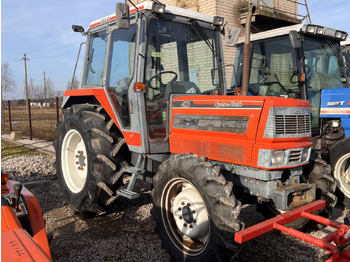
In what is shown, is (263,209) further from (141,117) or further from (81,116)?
(81,116)

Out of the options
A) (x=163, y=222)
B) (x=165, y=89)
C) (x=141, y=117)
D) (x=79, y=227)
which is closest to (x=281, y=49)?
(x=165, y=89)

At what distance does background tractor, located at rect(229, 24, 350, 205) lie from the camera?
16.6 ft

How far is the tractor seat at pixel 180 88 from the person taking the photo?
3.93 meters

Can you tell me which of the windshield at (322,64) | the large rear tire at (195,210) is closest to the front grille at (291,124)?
the large rear tire at (195,210)

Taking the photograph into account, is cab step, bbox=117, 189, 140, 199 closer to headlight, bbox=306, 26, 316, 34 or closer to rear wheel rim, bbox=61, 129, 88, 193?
rear wheel rim, bbox=61, 129, 88, 193

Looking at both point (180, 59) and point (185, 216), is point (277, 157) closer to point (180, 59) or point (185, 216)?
point (185, 216)

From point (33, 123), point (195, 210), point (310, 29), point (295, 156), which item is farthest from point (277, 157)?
point (33, 123)

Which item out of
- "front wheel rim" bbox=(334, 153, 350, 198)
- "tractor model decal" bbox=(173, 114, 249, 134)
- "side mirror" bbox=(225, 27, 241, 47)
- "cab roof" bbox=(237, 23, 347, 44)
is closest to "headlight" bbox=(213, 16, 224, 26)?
"side mirror" bbox=(225, 27, 241, 47)

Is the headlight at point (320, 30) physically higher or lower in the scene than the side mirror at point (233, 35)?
higher

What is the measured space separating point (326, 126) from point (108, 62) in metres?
3.81

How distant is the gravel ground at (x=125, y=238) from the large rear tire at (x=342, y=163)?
405 millimetres

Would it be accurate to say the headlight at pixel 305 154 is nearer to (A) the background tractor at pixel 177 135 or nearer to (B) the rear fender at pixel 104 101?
(A) the background tractor at pixel 177 135

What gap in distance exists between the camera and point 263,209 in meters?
3.84

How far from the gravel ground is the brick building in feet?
18.1
